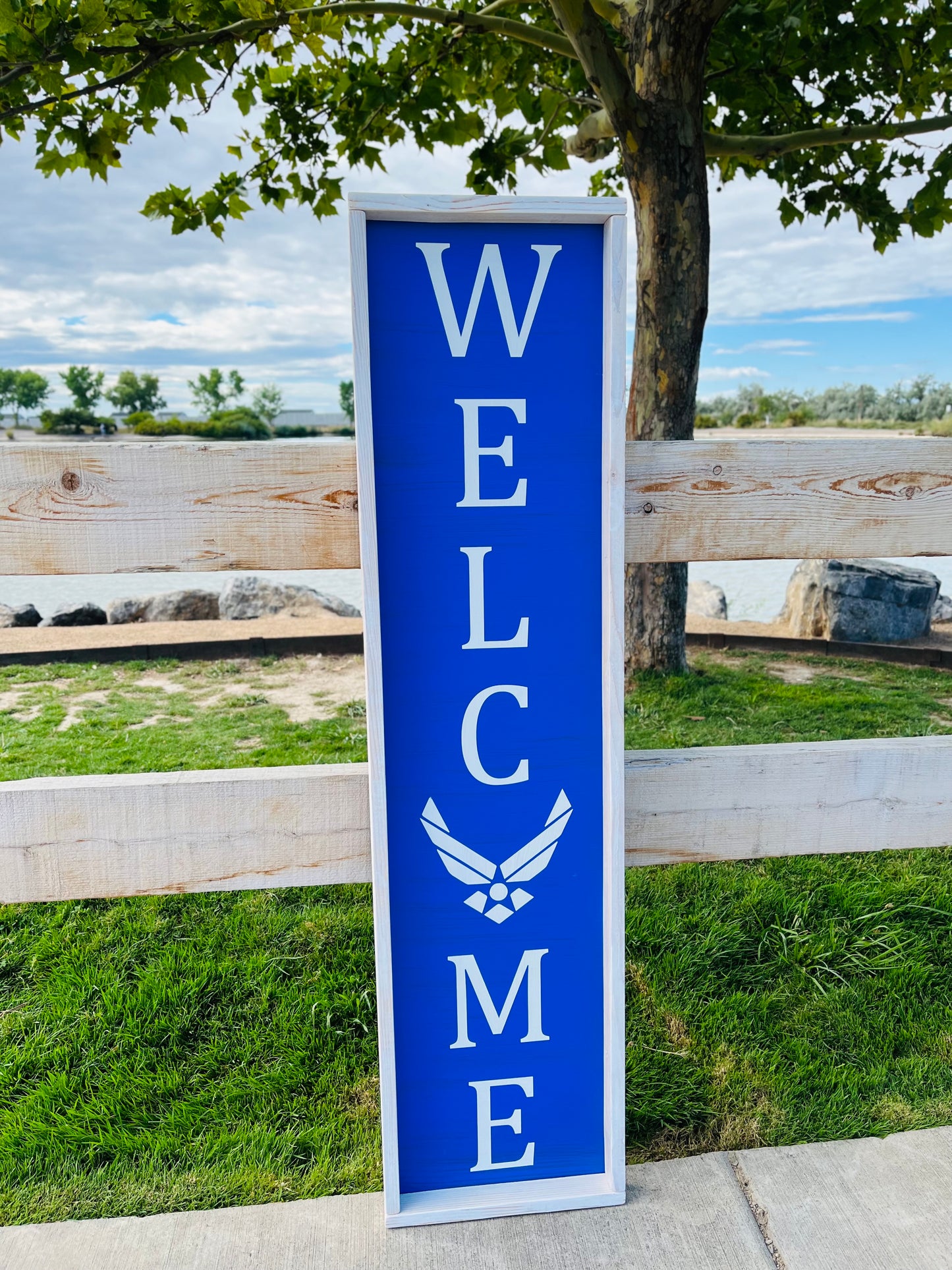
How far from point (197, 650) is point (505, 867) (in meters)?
5.92

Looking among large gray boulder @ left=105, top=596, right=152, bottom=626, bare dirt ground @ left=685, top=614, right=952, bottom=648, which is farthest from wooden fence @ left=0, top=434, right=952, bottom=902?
large gray boulder @ left=105, top=596, right=152, bottom=626

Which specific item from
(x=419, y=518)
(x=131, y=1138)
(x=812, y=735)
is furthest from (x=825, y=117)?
(x=131, y=1138)

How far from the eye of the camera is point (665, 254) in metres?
4.96

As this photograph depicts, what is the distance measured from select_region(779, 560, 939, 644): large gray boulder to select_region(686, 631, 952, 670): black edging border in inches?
13.5

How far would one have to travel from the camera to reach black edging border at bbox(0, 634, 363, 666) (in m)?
7.25

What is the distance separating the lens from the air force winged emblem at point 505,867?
1.86 metres

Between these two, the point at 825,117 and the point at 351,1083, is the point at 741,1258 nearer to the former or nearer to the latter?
the point at 351,1083

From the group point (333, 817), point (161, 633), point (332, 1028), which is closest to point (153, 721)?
point (161, 633)

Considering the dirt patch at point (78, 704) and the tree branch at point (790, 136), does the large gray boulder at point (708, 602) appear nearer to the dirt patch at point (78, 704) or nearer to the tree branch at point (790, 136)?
the tree branch at point (790, 136)

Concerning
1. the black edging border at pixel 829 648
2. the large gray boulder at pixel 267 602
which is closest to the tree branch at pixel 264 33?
the black edging border at pixel 829 648

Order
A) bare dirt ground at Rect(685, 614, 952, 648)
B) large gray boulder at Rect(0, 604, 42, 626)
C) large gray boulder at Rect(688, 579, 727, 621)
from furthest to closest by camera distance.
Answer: large gray boulder at Rect(688, 579, 727, 621) < large gray boulder at Rect(0, 604, 42, 626) < bare dirt ground at Rect(685, 614, 952, 648)

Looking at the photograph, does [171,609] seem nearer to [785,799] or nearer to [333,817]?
[333,817]

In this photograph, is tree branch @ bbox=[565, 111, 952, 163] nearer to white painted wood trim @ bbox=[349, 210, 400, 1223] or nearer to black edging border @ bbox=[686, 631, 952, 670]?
black edging border @ bbox=[686, 631, 952, 670]

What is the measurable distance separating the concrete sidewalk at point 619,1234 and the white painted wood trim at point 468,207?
1945mm
